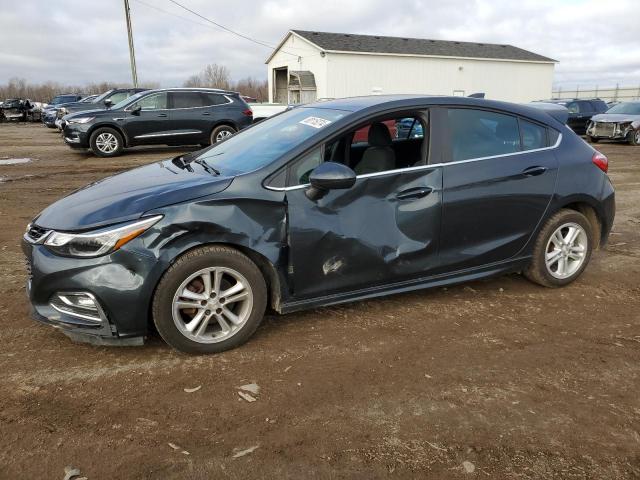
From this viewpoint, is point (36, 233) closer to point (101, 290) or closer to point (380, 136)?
point (101, 290)

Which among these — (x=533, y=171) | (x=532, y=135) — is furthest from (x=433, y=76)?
(x=533, y=171)

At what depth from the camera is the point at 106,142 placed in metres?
13.5

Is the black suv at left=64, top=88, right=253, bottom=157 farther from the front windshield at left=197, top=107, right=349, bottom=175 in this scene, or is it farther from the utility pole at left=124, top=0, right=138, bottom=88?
the utility pole at left=124, top=0, right=138, bottom=88

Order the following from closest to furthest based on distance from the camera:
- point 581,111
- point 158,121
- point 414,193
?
point 414,193, point 158,121, point 581,111

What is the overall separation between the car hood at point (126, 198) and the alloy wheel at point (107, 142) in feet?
34.7

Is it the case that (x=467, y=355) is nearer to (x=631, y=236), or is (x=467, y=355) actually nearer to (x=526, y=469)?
(x=526, y=469)

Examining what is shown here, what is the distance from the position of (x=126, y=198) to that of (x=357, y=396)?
1843mm

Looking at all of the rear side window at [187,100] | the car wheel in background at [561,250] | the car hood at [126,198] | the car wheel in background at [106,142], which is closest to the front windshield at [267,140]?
the car hood at [126,198]

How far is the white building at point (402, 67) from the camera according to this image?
104ft

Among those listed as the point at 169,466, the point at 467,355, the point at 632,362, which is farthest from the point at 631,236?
the point at 169,466

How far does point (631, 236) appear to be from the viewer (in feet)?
20.7

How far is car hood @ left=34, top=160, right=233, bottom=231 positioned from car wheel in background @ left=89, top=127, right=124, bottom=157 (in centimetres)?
1057

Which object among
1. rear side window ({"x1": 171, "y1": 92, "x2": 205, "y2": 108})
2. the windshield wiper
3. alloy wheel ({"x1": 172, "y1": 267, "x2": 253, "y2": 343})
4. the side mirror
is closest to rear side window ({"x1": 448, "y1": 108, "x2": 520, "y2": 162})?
the side mirror

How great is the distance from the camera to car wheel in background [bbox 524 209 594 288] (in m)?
4.36
